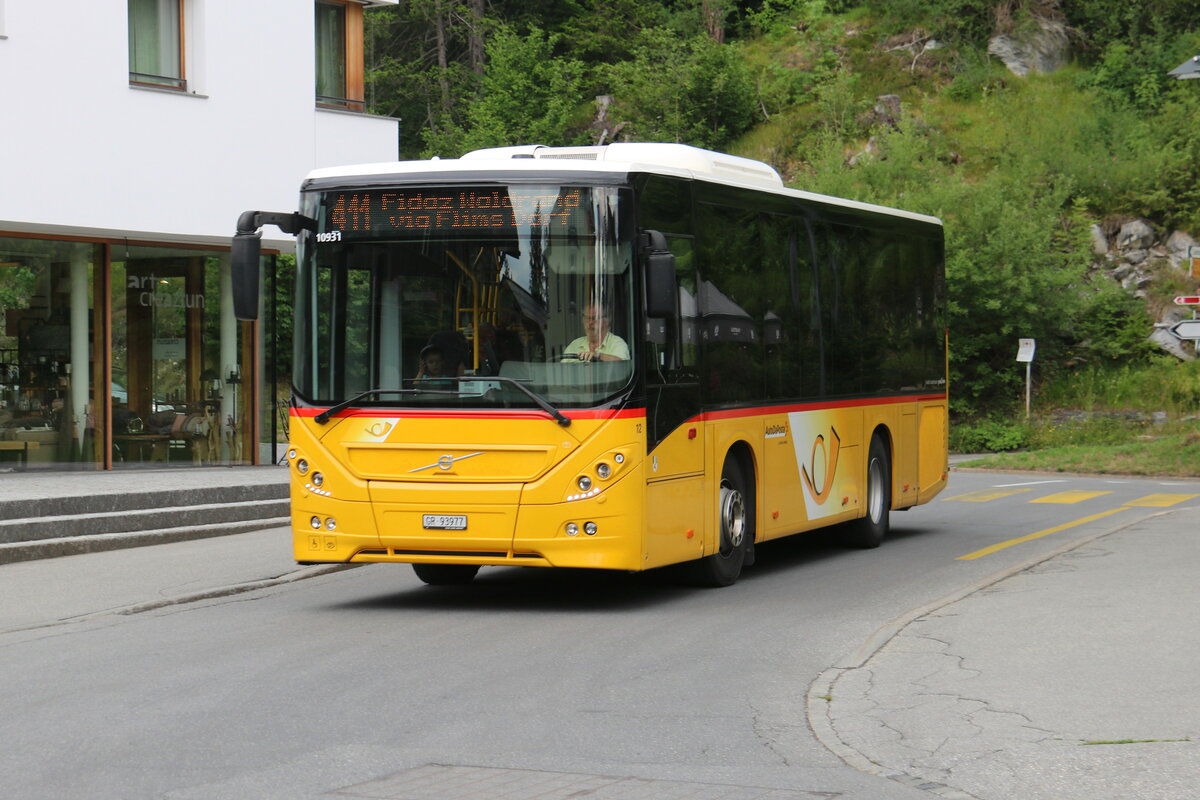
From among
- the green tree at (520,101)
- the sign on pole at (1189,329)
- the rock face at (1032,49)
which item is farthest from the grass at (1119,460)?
the green tree at (520,101)

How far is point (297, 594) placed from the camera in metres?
13.2

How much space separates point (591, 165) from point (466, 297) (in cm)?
126

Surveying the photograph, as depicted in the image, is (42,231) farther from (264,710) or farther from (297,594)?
(264,710)

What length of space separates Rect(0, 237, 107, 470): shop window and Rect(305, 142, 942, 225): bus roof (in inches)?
438

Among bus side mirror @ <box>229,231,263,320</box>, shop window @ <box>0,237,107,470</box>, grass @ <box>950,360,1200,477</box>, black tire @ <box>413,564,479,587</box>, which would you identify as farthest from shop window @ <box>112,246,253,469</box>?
grass @ <box>950,360,1200,477</box>

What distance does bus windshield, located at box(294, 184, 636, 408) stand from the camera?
37.5 ft

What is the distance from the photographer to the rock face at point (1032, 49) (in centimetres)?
5547

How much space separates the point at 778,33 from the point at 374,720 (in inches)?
2258

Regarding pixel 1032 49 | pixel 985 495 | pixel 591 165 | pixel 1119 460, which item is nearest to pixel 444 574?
pixel 591 165

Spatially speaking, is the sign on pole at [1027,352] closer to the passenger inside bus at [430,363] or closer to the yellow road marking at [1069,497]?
the yellow road marking at [1069,497]

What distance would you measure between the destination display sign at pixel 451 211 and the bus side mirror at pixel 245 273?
25.2 inches

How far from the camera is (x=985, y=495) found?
24828 mm

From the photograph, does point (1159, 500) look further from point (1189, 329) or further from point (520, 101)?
point (520, 101)

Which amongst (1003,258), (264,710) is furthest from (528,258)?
(1003,258)
